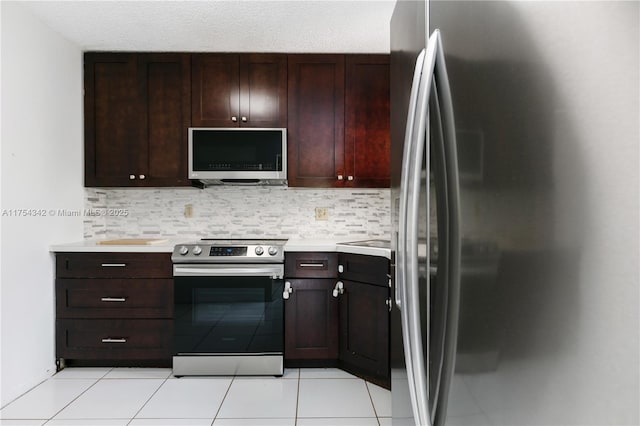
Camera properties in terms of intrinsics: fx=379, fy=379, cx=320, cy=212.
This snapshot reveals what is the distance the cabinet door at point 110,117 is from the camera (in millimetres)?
3057

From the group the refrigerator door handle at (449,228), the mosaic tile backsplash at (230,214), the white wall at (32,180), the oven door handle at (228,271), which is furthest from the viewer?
the mosaic tile backsplash at (230,214)

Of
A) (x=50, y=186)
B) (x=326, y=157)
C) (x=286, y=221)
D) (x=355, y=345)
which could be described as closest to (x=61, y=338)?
(x=50, y=186)

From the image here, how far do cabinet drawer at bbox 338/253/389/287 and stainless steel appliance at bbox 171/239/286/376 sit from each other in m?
0.45

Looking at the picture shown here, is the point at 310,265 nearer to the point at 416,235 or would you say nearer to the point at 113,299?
the point at 113,299

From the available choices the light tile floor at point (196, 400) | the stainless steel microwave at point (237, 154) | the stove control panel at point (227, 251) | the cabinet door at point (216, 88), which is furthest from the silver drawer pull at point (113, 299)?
the cabinet door at point (216, 88)

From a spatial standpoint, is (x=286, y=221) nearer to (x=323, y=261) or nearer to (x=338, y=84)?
(x=323, y=261)

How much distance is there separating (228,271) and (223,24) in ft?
5.67

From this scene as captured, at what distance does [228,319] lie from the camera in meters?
2.66

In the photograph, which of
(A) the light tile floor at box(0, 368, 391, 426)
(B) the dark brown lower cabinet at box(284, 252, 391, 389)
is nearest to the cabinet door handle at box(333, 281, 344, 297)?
(B) the dark brown lower cabinet at box(284, 252, 391, 389)

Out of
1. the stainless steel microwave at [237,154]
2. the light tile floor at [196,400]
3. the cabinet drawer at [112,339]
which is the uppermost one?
the stainless steel microwave at [237,154]

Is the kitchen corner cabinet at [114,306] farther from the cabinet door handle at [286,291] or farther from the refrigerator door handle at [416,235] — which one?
the refrigerator door handle at [416,235]

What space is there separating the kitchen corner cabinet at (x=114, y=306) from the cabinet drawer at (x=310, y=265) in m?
0.87

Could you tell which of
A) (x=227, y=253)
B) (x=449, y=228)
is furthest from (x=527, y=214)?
(x=227, y=253)

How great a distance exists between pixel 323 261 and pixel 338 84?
4.70 ft
